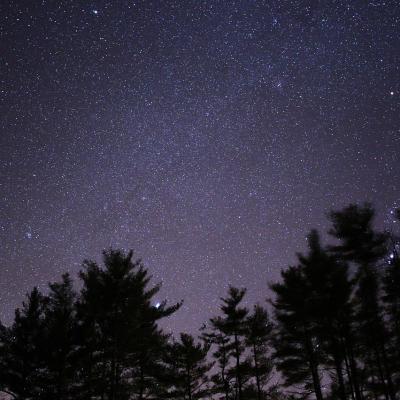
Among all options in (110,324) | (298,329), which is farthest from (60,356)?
(298,329)

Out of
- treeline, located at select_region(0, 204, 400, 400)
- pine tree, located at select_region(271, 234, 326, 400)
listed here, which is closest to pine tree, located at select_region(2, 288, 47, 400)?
treeline, located at select_region(0, 204, 400, 400)

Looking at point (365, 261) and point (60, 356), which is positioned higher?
point (365, 261)

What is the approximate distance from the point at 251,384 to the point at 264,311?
573 cm

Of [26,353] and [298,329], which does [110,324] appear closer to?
[26,353]

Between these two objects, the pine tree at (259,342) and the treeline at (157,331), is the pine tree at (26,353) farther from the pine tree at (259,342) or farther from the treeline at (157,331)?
the pine tree at (259,342)

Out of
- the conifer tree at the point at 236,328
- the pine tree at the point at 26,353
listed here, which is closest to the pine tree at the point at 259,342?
A: the conifer tree at the point at 236,328

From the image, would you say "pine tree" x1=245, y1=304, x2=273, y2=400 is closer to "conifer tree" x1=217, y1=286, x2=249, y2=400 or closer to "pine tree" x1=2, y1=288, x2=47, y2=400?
"conifer tree" x1=217, y1=286, x2=249, y2=400

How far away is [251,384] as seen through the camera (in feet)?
100

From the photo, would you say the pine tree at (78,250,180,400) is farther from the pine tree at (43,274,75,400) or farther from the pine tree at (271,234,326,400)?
the pine tree at (271,234,326,400)

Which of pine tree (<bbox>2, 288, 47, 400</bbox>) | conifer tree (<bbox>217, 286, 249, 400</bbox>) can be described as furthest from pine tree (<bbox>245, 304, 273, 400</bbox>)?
pine tree (<bbox>2, 288, 47, 400</bbox>)

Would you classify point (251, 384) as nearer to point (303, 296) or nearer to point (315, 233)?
point (303, 296)

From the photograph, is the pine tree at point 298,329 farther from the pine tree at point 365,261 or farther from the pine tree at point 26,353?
the pine tree at point 26,353

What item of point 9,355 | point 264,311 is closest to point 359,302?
point 264,311

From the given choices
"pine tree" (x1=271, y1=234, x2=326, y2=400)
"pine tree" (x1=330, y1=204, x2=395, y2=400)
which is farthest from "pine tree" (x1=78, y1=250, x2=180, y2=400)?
"pine tree" (x1=330, y1=204, x2=395, y2=400)
